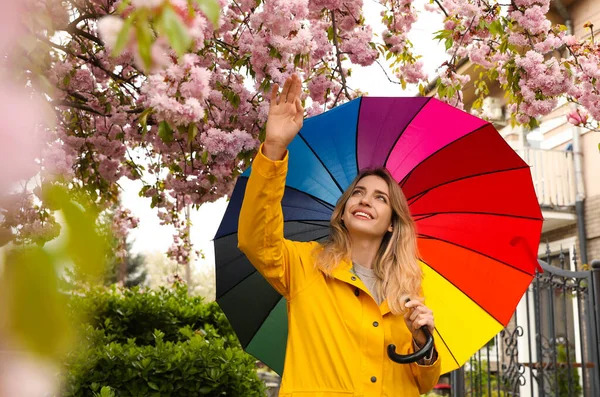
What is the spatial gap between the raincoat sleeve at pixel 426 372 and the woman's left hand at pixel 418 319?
11 cm

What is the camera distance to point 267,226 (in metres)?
2.26

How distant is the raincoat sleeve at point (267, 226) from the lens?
2.19 m

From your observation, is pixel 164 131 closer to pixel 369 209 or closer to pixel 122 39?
pixel 369 209

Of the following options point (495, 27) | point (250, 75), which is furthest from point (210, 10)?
point (495, 27)

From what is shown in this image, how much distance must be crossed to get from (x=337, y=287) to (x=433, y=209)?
0.82 metres

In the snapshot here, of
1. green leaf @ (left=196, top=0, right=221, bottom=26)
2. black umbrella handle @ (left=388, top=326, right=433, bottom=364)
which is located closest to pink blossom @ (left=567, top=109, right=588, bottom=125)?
black umbrella handle @ (left=388, top=326, right=433, bottom=364)

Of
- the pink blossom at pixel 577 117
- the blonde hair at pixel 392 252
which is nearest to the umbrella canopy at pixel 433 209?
the blonde hair at pixel 392 252

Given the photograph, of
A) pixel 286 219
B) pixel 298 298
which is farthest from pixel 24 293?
pixel 286 219

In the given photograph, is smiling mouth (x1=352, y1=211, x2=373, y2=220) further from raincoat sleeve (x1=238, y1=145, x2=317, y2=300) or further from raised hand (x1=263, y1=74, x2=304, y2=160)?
raised hand (x1=263, y1=74, x2=304, y2=160)

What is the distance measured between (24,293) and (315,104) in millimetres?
4019

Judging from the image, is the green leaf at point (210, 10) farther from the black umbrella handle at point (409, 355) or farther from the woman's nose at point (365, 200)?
the woman's nose at point (365, 200)

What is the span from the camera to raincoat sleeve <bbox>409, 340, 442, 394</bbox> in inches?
97.9

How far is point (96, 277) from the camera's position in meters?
0.40

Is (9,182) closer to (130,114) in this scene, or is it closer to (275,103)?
(275,103)
